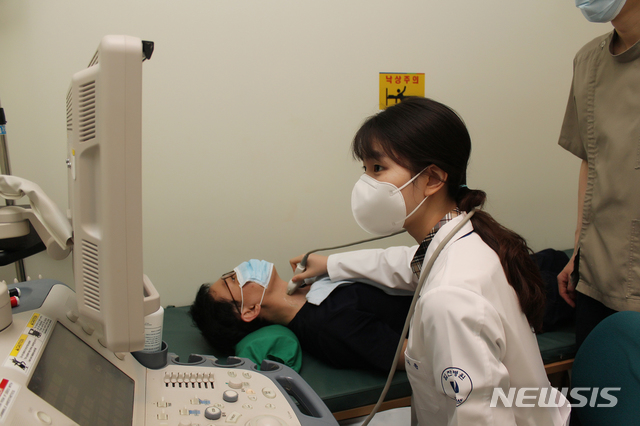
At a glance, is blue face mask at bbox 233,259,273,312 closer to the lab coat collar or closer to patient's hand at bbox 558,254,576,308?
the lab coat collar

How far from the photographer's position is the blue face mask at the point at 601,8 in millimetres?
1141

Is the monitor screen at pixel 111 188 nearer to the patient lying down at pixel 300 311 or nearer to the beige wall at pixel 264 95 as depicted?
the patient lying down at pixel 300 311

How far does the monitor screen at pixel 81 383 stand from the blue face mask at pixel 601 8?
1.51 m

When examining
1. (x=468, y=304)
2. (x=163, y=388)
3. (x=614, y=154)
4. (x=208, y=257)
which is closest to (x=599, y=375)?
(x=468, y=304)

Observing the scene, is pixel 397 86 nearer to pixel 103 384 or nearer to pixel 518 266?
pixel 518 266

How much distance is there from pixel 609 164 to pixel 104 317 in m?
1.44

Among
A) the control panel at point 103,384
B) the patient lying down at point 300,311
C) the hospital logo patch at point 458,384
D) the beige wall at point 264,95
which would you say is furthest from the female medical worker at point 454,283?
the beige wall at point 264,95

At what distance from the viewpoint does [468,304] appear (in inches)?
32.6

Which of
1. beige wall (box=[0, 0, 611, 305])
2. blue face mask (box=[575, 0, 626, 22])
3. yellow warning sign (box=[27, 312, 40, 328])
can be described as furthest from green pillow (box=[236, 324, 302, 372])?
blue face mask (box=[575, 0, 626, 22])

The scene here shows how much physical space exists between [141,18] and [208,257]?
41.8 inches

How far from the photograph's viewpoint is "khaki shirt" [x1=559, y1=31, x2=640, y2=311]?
1.21 metres

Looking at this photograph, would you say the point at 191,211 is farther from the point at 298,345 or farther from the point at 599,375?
the point at 599,375

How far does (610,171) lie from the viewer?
1276mm

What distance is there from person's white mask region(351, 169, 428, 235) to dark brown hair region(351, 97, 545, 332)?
0.24ft
